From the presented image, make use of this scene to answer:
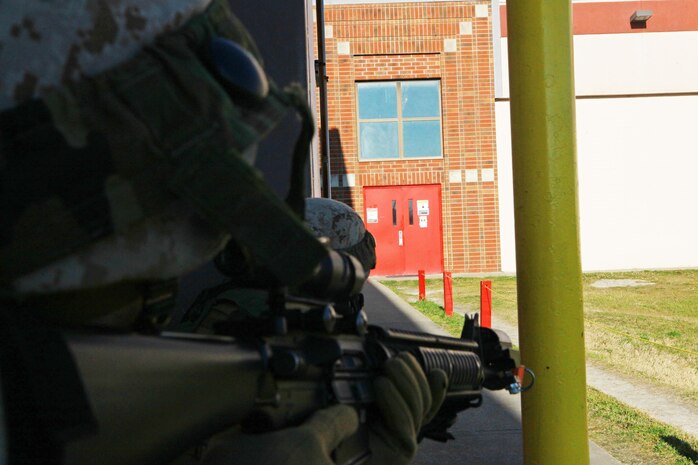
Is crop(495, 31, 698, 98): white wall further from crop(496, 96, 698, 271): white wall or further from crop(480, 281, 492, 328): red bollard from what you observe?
crop(480, 281, 492, 328): red bollard

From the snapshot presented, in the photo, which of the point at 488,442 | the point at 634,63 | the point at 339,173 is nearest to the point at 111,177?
the point at 488,442

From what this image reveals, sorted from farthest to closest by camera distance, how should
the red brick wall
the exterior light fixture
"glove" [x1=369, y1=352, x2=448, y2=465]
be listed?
the exterior light fixture, the red brick wall, "glove" [x1=369, y1=352, x2=448, y2=465]

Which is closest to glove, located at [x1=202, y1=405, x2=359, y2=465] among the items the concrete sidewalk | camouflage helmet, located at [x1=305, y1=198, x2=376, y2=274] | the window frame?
camouflage helmet, located at [x1=305, y1=198, x2=376, y2=274]

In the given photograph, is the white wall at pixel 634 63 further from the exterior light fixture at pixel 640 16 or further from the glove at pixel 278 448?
the glove at pixel 278 448

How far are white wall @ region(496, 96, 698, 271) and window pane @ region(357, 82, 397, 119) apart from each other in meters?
5.14

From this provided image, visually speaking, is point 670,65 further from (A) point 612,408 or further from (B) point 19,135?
(B) point 19,135

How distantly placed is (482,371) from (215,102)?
1754 millimetres

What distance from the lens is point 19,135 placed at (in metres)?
1.10

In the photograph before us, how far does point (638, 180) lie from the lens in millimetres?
22531

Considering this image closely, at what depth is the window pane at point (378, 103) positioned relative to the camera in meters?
21.9

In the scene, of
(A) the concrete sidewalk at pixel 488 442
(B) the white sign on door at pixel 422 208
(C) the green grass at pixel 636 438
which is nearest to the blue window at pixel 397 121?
(B) the white sign on door at pixel 422 208

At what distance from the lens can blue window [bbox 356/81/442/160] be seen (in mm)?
21797

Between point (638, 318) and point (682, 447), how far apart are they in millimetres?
7045

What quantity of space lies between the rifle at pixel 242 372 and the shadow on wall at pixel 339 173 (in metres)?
19.4
